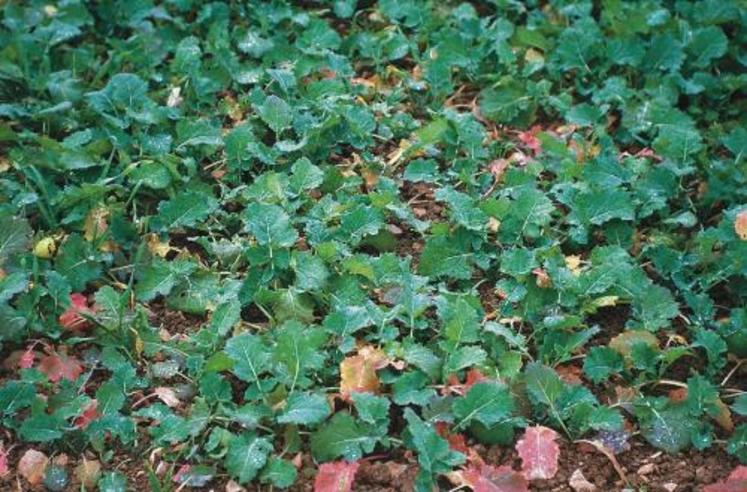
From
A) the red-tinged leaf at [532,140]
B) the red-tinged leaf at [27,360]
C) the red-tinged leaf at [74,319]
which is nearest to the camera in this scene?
the red-tinged leaf at [27,360]

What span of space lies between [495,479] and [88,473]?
3.17 ft

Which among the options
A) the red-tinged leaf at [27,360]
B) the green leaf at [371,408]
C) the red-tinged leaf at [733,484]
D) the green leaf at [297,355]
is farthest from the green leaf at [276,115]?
the red-tinged leaf at [733,484]

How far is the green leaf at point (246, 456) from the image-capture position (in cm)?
270

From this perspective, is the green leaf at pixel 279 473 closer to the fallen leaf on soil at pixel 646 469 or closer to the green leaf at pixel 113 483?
the green leaf at pixel 113 483

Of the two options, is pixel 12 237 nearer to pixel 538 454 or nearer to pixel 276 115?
pixel 276 115

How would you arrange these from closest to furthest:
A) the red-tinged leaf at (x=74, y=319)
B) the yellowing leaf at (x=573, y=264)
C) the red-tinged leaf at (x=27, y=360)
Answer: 1. the red-tinged leaf at (x=27, y=360)
2. the red-tinged leaf at (x=74, y=319)
3. the yellowing leaf at (x=573, y=264)

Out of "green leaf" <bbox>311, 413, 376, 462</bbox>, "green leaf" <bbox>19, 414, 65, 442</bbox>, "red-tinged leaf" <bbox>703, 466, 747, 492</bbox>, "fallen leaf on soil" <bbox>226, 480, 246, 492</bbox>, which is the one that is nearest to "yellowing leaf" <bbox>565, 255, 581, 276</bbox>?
"red-tinged leaf" <bbox>703, 466, 747, 492</bbox>

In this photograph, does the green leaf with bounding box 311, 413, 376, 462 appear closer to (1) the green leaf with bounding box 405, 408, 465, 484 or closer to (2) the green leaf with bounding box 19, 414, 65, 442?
(1) the green leaf with bounding box 405, 408, 465, 484

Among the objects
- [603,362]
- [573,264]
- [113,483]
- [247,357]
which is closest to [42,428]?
[113,483]

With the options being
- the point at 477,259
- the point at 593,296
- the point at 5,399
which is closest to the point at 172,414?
the point at 5,399

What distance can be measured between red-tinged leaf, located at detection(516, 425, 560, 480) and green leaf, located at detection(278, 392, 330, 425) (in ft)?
1.57

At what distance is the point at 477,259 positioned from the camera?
10.8ft

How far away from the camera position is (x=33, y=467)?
2787 millimetres

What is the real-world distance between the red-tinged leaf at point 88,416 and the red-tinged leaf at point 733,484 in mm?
1488
